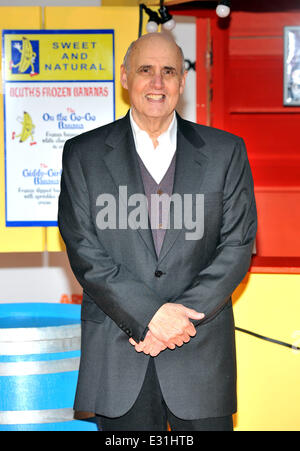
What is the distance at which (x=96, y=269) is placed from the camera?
5.38 ft

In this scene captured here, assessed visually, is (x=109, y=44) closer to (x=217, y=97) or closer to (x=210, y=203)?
(x=217, y=97)

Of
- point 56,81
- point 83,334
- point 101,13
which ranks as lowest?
point 83,334

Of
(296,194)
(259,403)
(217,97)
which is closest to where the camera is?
(259,403)

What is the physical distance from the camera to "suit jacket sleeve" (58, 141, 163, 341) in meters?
1.61

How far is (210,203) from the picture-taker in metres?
1.71

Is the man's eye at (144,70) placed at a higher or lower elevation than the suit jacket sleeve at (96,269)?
higher

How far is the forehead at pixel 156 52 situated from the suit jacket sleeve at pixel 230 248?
1.02 ft

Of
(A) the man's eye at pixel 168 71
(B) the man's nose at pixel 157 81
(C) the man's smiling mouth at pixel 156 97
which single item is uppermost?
(A) the man's eye at pixel 168 71

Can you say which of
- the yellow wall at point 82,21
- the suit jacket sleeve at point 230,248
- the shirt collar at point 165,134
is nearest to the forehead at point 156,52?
the shirt collar at point 165,134

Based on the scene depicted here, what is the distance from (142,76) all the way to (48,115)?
3.46 feet

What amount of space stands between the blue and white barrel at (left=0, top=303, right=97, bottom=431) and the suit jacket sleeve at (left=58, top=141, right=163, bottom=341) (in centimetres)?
32

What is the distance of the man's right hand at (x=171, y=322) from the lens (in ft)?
5.26

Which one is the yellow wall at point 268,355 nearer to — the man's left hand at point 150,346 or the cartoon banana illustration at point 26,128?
the man's left hand at point 150,346
